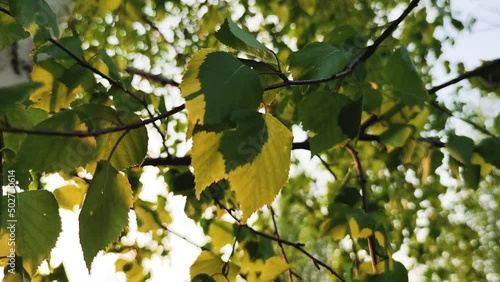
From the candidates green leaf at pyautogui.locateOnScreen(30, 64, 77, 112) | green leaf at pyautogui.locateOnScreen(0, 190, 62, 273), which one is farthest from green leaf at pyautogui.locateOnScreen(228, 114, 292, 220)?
green leaf at pyautogui.locateOnScreen(30, 64, 77, 112)

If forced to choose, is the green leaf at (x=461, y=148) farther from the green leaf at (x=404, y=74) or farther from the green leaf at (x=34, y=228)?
the green leaf at (x=34, y=228)

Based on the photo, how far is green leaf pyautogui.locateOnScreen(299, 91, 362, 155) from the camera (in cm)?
63

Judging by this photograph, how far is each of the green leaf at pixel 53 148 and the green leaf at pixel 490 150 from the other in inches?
29.4

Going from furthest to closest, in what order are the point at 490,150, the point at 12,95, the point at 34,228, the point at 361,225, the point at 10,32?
the point at 490,150
the point at 361,225
the point at 10,32
the point at 34,228
the point at 12,95

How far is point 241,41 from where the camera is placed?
17.6 inches

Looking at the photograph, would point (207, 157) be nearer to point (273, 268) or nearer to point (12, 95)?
point (12, 95)

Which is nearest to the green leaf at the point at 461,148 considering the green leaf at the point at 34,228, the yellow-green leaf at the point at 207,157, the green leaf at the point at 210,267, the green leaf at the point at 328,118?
the green leaf at the point at 328,118

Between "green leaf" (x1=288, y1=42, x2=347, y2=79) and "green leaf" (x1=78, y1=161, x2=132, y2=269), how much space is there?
0.26 meters

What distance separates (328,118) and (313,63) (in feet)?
0.33

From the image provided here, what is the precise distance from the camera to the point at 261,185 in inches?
17.5

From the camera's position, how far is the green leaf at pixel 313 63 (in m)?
0.58

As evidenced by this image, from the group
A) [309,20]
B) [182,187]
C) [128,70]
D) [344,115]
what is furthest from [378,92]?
[309,20]

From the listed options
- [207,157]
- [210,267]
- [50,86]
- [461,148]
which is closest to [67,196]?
[50,86]

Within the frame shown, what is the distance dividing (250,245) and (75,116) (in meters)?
0.94
